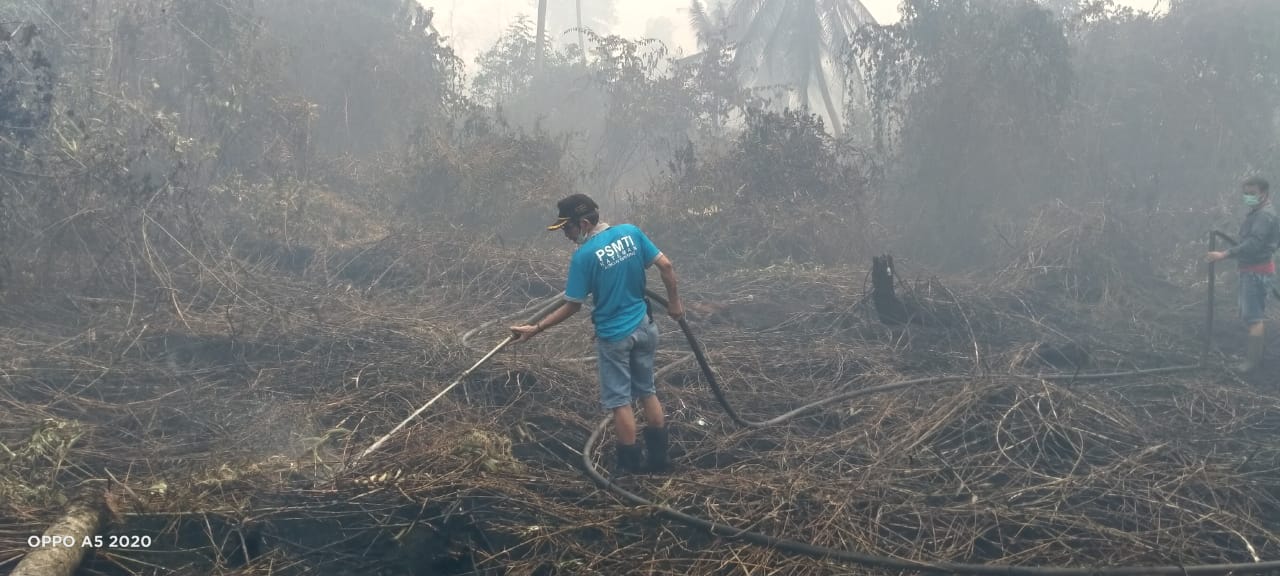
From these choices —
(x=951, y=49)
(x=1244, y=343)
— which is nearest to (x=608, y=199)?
(x=951, y=49)

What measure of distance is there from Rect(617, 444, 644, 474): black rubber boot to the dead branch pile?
0.34 meters

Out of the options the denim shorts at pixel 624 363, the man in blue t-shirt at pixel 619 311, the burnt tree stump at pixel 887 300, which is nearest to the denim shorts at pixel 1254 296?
the burnt tree stump at pixel 887 300

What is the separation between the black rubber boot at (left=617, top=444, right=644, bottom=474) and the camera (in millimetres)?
4930

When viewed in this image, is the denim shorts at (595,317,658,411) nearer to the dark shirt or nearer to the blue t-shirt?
the blue t-shirt

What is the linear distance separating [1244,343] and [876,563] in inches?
261

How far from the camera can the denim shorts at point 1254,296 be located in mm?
7480

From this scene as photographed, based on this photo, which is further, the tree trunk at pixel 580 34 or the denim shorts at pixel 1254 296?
the tree trunk at pixel 580 34

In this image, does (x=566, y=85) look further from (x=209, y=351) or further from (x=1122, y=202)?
(x=209, y=351)

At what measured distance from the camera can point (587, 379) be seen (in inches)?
254

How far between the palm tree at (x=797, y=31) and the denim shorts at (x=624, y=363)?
17998mm

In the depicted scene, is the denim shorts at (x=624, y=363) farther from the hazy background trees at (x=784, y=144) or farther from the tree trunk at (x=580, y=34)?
the tree trunk at (x=580, y=34)

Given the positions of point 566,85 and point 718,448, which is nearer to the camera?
point 718,448

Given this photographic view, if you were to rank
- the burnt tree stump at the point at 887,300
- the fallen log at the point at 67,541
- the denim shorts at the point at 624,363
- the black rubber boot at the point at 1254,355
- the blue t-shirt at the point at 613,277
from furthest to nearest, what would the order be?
the burnt tree stump at the point at 887,300 < the black rubber boot at the point at 1254,355 < the denim shorts at the point at 624,363 < the blue t-shirt at the point at 613,277 < the fallen log at the point at 67,541

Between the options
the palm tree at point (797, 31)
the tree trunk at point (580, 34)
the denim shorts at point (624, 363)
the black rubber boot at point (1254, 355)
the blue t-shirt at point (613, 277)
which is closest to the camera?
the blue t-shirt at point (613, 277)
